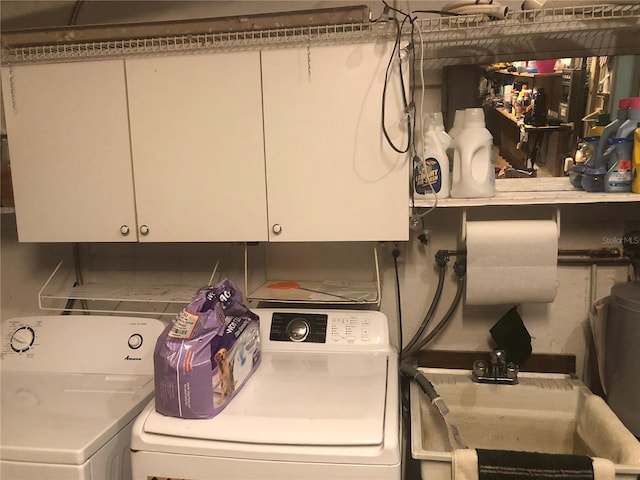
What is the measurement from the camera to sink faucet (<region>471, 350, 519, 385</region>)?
1799 millimetres

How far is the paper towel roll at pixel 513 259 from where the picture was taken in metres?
1.63

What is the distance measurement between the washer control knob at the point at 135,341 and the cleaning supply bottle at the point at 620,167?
157cm

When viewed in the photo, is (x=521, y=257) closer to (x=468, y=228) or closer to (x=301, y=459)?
(x=468, y=228)

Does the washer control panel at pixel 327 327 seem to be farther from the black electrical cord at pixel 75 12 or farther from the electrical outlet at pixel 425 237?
the black electrical cord at pixel 75 12

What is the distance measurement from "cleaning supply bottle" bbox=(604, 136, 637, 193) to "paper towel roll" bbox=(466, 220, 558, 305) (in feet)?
0.68

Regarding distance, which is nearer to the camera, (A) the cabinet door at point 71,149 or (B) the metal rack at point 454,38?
(B) the metal rack at point 454,38

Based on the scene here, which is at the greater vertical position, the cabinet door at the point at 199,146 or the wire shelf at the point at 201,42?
the wire shelf at the point at 201,42

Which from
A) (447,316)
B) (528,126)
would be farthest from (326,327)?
(528,126)

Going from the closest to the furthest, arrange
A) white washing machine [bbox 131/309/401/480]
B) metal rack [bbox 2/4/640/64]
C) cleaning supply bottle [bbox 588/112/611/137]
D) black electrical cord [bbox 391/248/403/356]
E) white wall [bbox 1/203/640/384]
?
white washing machine [bbox 131/309/401/480], metal rack [bbox 2/4/640/64], cleaning supply bottle [bbox 588/112/611/137], white wall [bbox 1/203/640/384], black electrical cord [bbox 391/248/403/356]

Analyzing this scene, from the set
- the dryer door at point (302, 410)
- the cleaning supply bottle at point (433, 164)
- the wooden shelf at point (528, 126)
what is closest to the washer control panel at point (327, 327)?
the dryer door at point (302, 410)

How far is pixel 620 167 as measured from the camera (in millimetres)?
1580

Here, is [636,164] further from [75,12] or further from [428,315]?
[75,12]

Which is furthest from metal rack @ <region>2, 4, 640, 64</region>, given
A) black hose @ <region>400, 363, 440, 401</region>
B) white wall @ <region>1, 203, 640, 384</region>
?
black hose @ <region>400, 363, 440, 401</region>

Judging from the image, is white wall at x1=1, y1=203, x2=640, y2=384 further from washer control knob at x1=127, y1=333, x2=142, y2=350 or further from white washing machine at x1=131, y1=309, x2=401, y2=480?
washer control knob at x1=127, y1=333, x2=142, y2=350
